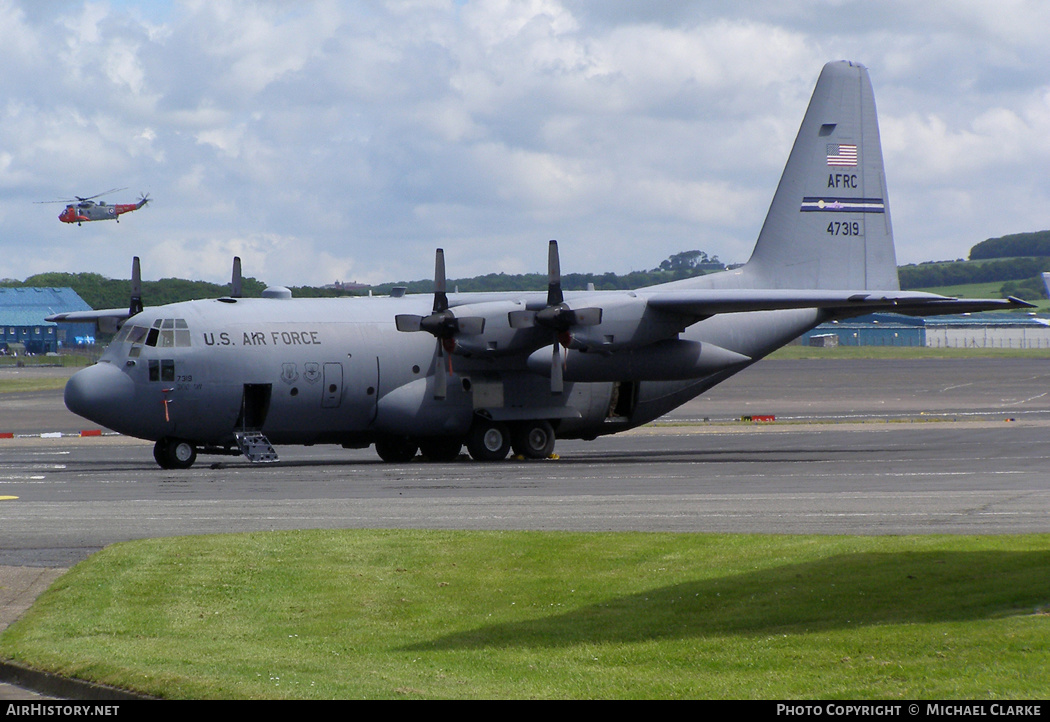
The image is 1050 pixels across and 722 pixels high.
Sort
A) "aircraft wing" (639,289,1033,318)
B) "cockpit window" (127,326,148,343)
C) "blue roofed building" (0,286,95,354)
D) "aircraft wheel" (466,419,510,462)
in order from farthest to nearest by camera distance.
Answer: "blue roofed building" (0,286,95,354), "aircraft wheel" (466,419,510,462), "aircraft wing" (639,289,1033,318), "cockpit window" (127,326,148,343)

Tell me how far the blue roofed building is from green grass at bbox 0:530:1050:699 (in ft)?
438

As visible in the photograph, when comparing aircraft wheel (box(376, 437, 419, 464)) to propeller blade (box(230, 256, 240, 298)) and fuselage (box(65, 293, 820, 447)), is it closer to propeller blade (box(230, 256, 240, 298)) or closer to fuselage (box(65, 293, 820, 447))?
fuselage (box(65, 293, 820, 447))

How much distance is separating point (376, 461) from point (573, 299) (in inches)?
295

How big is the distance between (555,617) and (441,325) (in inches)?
833

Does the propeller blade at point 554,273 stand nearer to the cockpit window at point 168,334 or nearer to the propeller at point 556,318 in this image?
the propeller at point 556,318

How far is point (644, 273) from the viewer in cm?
12625

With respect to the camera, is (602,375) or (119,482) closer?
(119,482)

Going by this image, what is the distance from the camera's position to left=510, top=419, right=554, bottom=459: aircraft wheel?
1385 inches

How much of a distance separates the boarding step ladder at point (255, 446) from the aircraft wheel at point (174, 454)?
52.2 inches

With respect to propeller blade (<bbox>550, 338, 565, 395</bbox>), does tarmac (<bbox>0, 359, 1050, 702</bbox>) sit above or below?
below

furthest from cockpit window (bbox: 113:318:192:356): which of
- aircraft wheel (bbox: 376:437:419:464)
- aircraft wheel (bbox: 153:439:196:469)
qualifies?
aircraft wheel (bbox: 376:437:419:464)

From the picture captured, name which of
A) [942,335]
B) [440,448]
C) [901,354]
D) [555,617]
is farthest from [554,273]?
[942,335]
